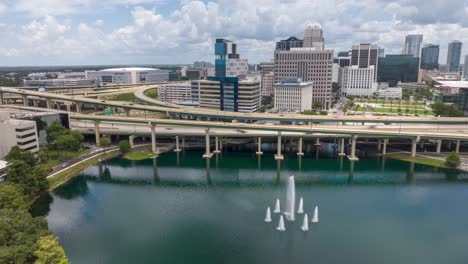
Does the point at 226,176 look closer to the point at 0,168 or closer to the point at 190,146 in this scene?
the point at 190,146

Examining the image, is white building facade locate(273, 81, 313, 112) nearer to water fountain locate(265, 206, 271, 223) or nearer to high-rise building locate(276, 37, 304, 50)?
high-rise building locate(276, 37, 304, 50)

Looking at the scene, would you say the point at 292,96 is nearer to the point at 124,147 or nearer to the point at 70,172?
the point at 124,147

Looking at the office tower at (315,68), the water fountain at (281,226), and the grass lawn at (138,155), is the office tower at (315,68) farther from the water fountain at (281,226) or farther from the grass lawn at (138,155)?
the water fountain at (281,226)

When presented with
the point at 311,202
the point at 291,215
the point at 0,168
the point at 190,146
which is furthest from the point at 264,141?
the point at 0,168

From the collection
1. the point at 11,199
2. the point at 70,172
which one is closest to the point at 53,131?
the point at 70,172

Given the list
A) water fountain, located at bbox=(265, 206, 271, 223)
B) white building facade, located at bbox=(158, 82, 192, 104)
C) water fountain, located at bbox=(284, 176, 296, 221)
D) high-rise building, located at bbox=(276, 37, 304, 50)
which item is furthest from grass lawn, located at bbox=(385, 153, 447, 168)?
high-rise building, located at bbox=(276, 37, 304, 50)

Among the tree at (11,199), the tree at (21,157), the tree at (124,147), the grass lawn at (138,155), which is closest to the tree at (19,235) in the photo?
the tree at (11,199)
